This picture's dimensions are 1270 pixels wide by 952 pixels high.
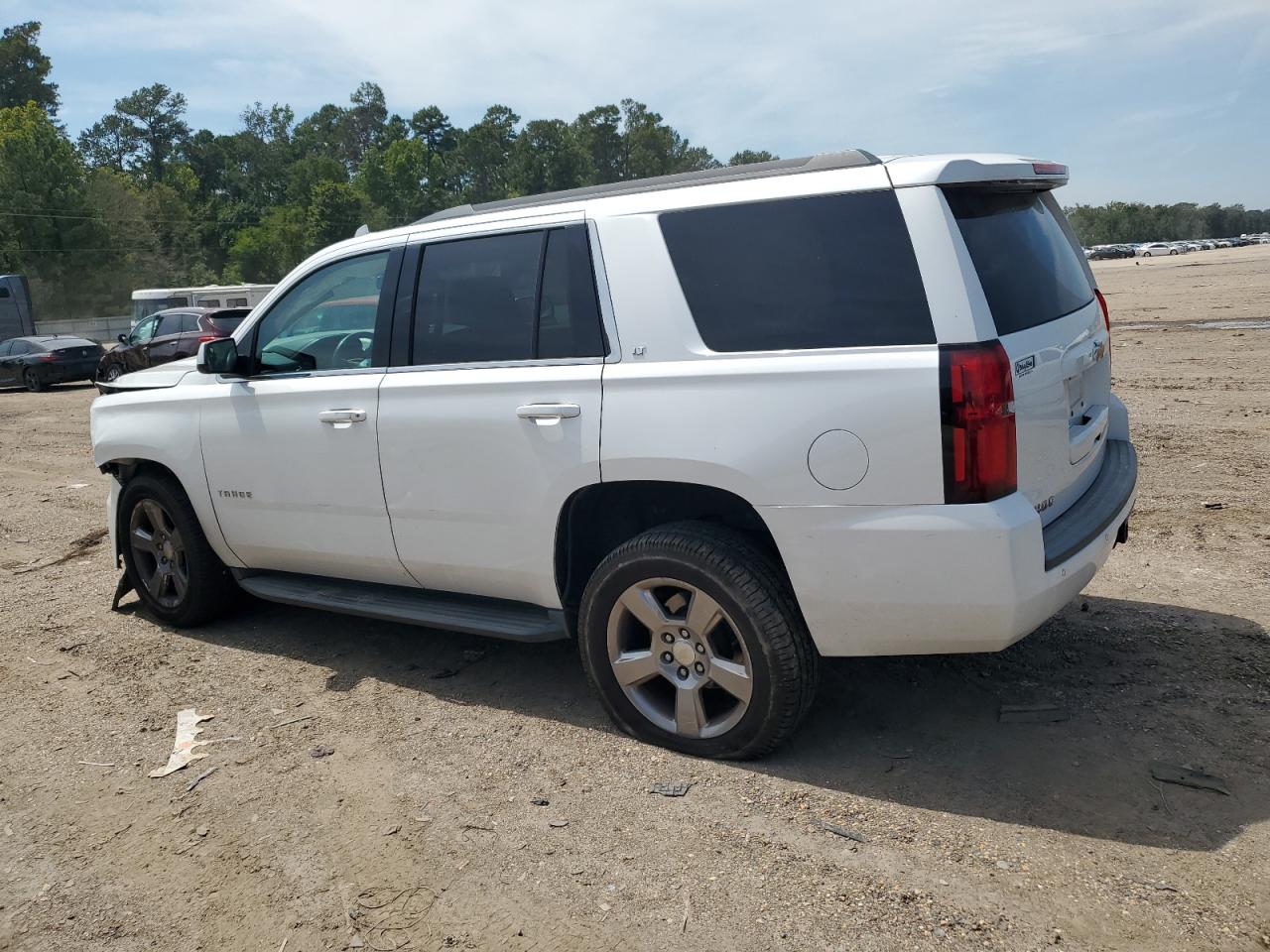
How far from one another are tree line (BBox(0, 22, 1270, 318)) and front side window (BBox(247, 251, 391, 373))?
218 ft

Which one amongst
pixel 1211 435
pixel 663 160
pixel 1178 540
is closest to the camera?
pixel 1178 540

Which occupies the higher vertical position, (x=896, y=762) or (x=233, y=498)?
(x=233, y=498)

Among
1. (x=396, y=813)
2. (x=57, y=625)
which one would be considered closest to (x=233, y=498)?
(x=57, y=625)

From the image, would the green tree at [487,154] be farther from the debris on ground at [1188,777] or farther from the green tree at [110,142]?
the debris on ground at [1188,777]

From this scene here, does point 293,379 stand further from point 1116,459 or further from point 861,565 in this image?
point 1116,459

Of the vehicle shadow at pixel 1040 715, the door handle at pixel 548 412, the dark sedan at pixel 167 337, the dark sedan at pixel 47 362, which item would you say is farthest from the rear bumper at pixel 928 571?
the dark sedan at pixel 47 362

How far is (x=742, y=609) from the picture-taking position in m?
3.54

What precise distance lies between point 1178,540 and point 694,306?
378cm

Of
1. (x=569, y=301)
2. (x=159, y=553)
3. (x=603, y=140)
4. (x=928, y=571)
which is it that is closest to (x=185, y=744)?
(x=159, y=553)

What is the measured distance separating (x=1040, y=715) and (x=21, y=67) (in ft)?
398

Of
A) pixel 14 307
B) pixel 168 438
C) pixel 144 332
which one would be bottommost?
pixel 168 438

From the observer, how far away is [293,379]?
486 centimetres

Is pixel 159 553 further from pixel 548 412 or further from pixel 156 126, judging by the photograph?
pixel 156 126

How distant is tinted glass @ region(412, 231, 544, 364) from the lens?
416 cm
